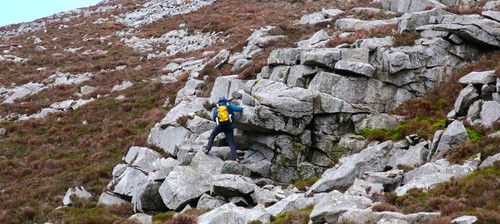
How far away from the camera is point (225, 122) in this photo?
20.5 m

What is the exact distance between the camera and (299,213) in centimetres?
1416

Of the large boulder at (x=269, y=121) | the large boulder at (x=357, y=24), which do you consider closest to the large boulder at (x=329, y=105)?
the large boulder at (x=269, y=121)

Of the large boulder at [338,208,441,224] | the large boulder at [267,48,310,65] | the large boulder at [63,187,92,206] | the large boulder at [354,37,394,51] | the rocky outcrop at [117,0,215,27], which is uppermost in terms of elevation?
the large boulder at [338,208,441,224]

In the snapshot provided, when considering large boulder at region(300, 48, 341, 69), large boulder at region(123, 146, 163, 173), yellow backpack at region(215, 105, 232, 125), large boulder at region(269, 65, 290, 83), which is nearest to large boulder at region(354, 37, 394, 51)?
large boulder at region(300, 48, 341, 69)

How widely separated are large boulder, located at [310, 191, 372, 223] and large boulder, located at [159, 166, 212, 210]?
5778 mm

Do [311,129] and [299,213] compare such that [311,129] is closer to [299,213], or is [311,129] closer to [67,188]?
[299,213]

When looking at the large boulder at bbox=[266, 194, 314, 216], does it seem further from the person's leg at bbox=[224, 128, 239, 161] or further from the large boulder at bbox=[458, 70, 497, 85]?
the large boulder at bbox=[458, 70, 497, 85]

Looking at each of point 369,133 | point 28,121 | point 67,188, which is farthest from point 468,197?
point 28,121

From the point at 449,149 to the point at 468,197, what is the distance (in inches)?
157

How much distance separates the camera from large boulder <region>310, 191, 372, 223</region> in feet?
42.3

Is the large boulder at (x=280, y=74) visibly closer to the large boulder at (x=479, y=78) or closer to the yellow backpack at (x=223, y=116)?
the yellow backpack at (x=223, y=116)

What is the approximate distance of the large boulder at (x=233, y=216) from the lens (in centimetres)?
1421

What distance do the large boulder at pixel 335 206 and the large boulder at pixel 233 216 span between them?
1.72 m

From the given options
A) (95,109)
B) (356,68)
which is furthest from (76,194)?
(356,68)
